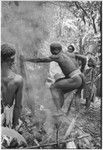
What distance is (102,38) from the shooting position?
434 cm

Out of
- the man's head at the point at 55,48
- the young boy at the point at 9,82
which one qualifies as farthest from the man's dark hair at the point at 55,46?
the young boy at the point at 9,82

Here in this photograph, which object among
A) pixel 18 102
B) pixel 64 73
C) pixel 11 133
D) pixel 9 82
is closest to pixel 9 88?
pixel 9 82

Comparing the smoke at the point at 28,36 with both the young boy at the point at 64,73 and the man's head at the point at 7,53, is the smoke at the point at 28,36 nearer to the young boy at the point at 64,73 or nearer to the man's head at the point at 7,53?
the young boy at the point at 64,73

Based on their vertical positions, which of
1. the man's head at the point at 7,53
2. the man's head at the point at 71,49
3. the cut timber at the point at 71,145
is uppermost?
the man's head at the point at 71,49

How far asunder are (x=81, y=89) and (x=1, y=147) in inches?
51.8

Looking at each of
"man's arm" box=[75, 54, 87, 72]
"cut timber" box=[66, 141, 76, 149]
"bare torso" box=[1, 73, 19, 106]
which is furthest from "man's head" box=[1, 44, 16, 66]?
"cut timber" box=[66, 141, 76, 149]

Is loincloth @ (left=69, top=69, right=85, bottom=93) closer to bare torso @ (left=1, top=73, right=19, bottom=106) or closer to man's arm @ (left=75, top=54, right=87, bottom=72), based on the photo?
man's arm @ (left=75, top=54, right=87, bottom=72)

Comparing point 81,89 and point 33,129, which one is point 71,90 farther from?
point 33,129

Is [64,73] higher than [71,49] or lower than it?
lower

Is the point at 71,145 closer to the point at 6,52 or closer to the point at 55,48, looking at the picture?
the point at 55,48

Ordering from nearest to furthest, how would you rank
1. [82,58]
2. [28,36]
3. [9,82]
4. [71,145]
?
[9,82] < [71,145] < [82,58] < [28,36]

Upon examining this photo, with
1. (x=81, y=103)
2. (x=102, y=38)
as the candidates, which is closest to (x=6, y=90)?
(x=81, y=103)

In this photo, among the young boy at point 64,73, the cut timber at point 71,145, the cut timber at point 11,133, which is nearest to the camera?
the cut timber at point 11,133

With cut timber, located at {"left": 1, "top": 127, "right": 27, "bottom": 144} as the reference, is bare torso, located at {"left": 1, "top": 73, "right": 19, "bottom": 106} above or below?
above
